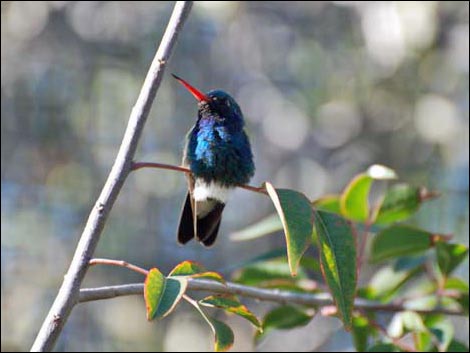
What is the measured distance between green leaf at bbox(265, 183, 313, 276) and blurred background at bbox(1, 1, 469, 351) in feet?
15.6

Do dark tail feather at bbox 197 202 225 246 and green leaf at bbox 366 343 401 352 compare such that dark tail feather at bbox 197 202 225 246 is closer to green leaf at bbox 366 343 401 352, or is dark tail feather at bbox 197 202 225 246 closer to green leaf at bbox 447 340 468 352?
green leaf at bbox 366 343 401 352

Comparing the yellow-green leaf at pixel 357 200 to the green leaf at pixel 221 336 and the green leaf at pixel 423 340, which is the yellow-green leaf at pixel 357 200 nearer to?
the green leaf at pixel 423 340

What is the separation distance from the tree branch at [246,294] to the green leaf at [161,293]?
0.04 metres

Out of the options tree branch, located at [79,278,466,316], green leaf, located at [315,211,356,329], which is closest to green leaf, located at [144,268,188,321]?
tree branch, located at [79,278,466,316]

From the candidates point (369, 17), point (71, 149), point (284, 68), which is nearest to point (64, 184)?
point (71, 149)

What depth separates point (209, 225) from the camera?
104 inches

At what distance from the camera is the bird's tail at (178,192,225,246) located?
261 cm

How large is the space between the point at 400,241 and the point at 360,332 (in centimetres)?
29

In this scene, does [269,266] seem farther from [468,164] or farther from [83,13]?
[83,13]

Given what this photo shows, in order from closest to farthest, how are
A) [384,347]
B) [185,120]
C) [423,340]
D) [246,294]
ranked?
[246,294], [384,347], [423,340], [185,120]

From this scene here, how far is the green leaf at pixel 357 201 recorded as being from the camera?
2.64 m

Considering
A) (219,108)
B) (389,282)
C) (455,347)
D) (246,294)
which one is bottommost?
(455,347)

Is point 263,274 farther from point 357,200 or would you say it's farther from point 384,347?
point 384,347

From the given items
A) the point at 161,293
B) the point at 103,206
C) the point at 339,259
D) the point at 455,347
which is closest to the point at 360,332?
the point at 455,347
